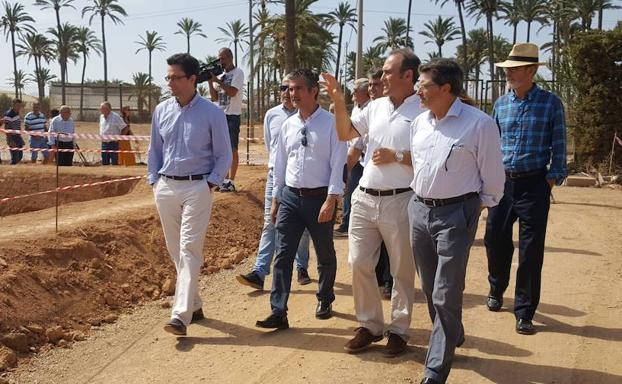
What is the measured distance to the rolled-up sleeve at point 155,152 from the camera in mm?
6000

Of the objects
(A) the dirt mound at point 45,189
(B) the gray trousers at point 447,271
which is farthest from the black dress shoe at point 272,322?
(A) the dirt mound at point 45,189

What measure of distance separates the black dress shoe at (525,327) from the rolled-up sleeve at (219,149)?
268 cm

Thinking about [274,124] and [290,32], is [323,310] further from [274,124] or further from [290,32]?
[290,32]

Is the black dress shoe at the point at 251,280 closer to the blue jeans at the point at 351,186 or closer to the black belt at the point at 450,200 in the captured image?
the blue jeans at the point at 351,186

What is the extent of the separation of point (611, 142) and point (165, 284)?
13004 millimetres

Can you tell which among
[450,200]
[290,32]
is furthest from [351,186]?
[290,32]

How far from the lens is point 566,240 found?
952 cm

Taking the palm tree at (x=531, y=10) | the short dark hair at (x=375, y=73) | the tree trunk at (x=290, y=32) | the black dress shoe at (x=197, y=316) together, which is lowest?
the black dress shoe at (x=197, y=316)

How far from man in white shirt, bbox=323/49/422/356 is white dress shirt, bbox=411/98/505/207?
1.41 ft

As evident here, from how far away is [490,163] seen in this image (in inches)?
175

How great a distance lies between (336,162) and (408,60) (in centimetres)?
113

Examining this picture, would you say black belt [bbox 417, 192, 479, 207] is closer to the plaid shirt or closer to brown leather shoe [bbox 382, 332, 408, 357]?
brown leather shoe [bbox 382, 332, 408, 357]

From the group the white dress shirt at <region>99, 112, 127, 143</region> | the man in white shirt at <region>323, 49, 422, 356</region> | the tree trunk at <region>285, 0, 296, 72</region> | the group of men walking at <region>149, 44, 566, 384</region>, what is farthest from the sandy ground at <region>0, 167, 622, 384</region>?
the tree trunk at <region>285, 0, 296, 72</region>

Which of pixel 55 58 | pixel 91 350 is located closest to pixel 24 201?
pixel 91 350
